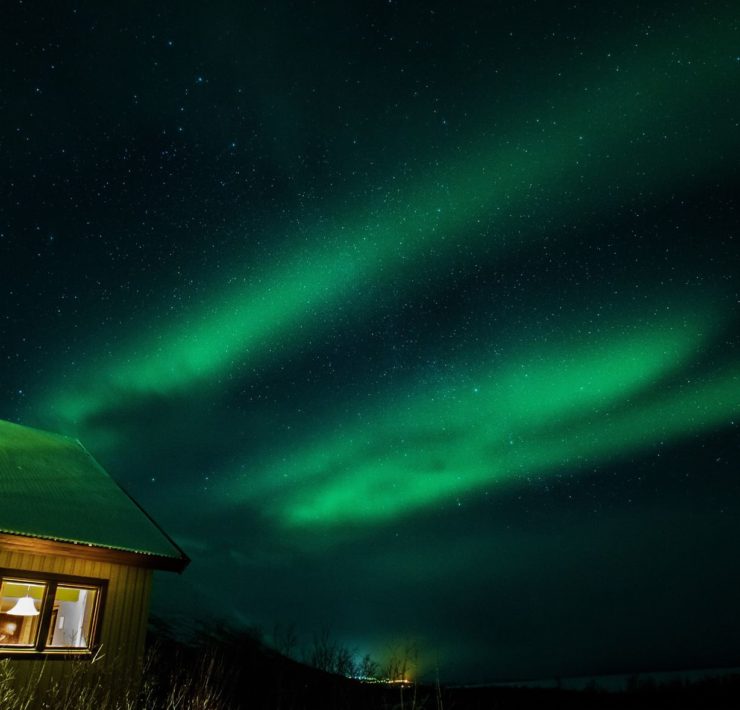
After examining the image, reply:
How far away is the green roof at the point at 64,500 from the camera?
9.70 meters

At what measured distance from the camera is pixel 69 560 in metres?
10.0

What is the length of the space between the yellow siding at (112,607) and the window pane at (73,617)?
25cm

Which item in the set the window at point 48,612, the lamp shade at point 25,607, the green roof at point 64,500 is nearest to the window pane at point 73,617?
the window at point 48,612

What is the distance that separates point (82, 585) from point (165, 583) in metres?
64.5

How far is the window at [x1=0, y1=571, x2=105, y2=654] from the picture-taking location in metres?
9.46

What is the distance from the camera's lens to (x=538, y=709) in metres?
19.9

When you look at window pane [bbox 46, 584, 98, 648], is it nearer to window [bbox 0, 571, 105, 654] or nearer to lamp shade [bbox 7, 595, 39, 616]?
window [bbox 0, 571, 105, 654]

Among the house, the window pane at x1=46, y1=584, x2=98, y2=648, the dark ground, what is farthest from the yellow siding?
the dark ground

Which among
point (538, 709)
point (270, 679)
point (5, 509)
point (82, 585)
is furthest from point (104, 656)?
point (270, 679)

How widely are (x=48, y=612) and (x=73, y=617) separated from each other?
2176mm

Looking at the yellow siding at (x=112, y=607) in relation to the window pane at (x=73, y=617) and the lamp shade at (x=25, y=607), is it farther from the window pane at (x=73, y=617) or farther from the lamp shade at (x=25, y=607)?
the lamp shade at (x=25, y=607)

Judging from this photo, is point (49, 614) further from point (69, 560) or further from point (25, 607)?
point (25, 607)

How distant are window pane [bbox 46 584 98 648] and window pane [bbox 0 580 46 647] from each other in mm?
372

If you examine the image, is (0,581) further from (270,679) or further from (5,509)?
(270,679)
